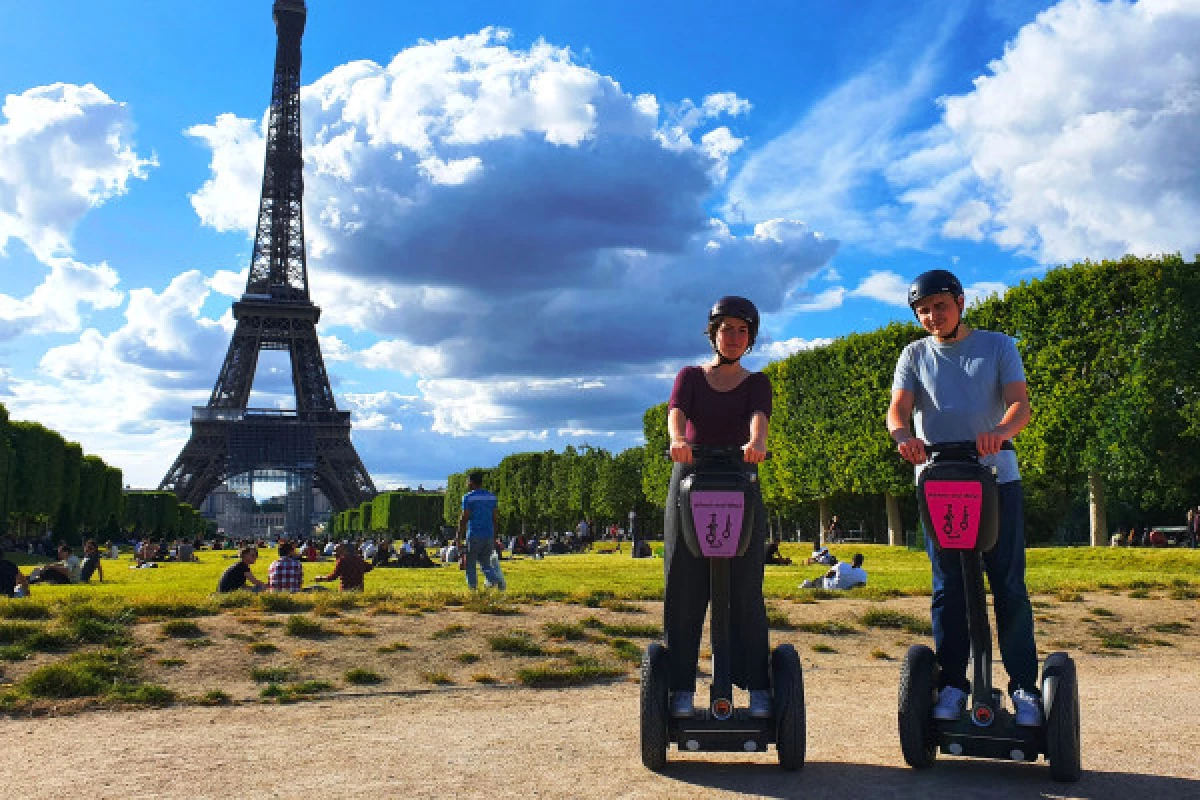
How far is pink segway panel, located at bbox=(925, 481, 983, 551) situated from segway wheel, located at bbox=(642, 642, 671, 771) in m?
1.39

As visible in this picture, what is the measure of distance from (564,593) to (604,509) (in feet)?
156

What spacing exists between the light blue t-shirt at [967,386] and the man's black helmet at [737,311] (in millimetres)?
710

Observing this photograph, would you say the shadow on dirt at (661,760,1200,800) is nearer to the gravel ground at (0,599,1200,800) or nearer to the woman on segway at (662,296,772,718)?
the gravel ground at (0,599,1200,800)

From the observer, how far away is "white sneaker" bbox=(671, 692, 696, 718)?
4.66m

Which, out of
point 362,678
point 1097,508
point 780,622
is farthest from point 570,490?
point 362,678

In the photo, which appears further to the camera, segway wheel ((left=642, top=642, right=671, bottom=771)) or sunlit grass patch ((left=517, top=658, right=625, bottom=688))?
sunlit grass patch ((left=517, top=658, right=625, bottom=688))

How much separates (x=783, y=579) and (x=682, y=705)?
14394mm

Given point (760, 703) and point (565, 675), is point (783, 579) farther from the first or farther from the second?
point (760, 703)

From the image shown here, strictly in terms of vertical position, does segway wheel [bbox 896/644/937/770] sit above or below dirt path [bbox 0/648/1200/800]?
above

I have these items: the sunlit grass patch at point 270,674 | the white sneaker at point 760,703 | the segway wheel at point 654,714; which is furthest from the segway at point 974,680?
the sunlit grass patch at point 270,674

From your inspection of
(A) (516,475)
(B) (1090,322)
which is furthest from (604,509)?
(B) (1090,322)

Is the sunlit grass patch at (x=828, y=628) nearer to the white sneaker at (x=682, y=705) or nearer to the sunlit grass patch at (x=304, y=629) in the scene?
the sunlit grass patch at (x=304, y=629)

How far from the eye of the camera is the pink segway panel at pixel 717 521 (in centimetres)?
438

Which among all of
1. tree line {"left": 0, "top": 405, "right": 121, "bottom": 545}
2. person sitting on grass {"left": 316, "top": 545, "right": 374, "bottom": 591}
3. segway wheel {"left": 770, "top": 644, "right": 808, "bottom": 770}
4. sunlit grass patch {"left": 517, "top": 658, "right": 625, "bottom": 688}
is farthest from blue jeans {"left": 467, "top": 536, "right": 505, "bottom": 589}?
tree line {"left": 0, "top": 405, "right": 121, "bottom": 545}
